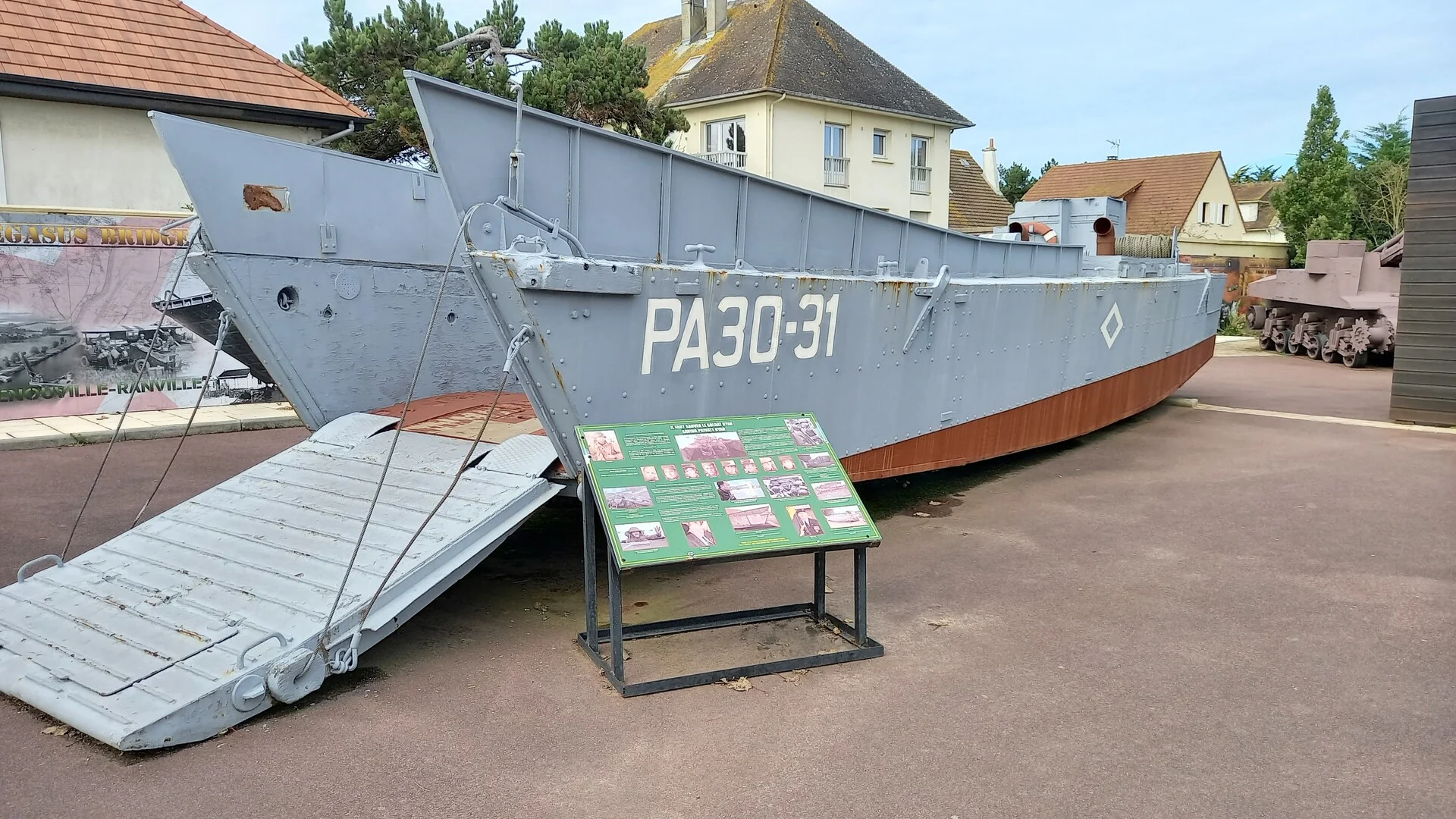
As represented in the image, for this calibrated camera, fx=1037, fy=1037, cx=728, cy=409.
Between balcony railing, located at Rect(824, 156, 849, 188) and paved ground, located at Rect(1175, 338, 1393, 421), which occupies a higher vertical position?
balcony railing, located at Rect(824, 156, 849, 188)

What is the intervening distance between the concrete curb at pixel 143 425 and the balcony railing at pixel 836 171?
18.7m

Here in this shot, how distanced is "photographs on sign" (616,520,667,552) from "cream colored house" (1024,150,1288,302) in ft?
102

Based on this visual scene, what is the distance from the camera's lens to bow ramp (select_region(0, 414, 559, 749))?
3.87 meters

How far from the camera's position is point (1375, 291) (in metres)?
19.2

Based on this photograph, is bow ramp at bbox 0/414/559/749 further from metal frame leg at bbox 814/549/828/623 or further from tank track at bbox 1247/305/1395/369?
tank track at bbox 1247/305/1395/369

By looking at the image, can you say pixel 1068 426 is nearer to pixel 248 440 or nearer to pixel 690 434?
pixel 690 434

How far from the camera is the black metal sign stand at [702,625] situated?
430 cm

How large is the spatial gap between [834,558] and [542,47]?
56.6 feet

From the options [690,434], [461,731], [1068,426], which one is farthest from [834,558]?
[1068,426]

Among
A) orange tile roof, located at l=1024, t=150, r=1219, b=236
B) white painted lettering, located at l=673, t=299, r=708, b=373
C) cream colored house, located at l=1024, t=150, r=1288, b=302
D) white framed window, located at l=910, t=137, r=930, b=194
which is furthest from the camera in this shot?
orange tile roof, located at l=1024, t=150, r=1219, b=236

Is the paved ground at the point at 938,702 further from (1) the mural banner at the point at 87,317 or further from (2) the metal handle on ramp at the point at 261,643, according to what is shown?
(1) the mural banner at the point at 87,317

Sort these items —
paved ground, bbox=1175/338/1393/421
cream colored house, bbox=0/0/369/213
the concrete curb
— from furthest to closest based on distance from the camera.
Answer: paved ground, bbox=1175/338/1393/421
cream colored house, bbox=0/0/369/213
the concrete curb

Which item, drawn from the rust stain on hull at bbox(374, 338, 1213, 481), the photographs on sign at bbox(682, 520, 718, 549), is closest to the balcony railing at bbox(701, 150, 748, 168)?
the rust stain on hull at bbox(374, 338, 1213, 481)

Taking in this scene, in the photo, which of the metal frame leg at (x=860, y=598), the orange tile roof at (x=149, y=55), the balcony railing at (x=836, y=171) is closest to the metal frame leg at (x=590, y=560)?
the metal frame leg at (x=860, y=598)
